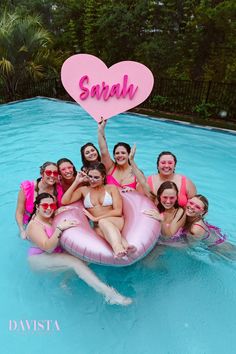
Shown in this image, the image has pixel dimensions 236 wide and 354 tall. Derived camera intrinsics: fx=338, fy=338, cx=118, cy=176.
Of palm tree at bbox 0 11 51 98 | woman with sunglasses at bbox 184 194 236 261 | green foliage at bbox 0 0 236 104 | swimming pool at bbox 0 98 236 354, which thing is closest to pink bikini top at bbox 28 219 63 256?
swimming pool at bbox 0 98 236 354

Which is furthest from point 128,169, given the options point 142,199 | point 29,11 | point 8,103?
point 29,11

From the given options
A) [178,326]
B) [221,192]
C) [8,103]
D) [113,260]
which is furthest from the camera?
[8,103]

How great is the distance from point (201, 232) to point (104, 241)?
0.99 meters

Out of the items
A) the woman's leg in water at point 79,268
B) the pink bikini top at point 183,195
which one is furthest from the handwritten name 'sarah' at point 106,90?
the woman's leg in water at point 79,268

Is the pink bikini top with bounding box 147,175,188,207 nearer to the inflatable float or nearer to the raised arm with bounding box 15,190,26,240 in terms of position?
the inflatable float

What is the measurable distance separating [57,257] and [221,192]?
346cm

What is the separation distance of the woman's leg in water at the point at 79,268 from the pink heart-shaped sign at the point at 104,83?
5.22 feet

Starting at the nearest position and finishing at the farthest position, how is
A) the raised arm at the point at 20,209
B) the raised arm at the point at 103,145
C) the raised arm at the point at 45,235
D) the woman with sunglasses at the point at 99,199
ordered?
1. the raised arm at the point at 45,235
2. the woman with sunglasses at the point at 99,199
3. the raised arm at the point at 20,209
4. the raised arm at the point at 103,145

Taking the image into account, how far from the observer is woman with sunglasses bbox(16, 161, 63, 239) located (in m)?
3.48

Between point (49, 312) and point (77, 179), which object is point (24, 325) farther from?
point (77, 179)

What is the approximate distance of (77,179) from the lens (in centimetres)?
336

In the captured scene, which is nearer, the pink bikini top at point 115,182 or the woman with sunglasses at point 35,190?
the woman with sunglasses at point 35,190

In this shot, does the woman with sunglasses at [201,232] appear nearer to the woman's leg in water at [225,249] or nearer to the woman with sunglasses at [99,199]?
the woman's leg in water at [225,249]

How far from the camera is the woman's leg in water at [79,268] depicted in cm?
310
